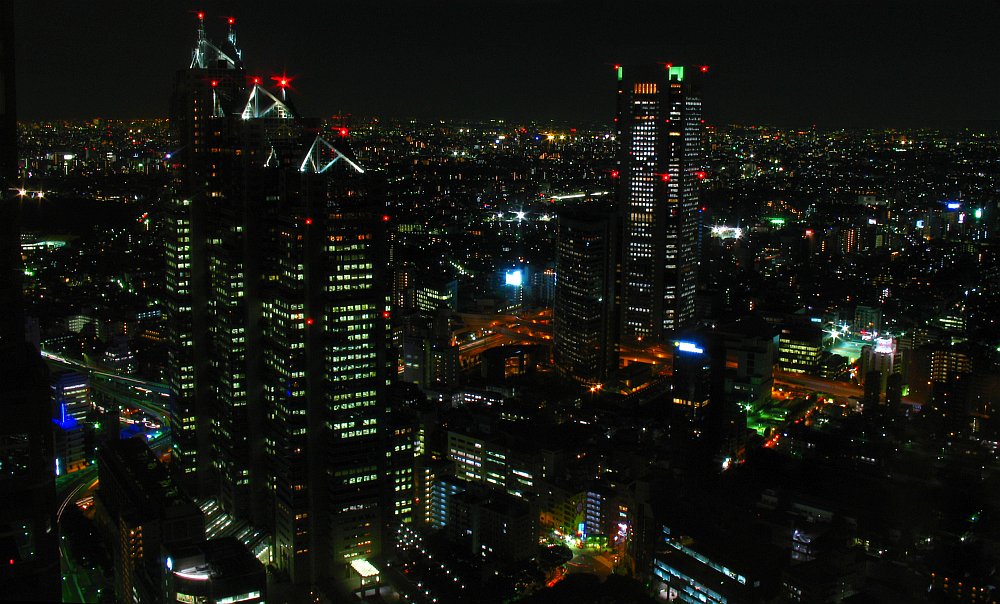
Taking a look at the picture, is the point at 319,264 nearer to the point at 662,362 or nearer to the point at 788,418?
the point at 788,418

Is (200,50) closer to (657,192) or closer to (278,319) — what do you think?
(278,319)

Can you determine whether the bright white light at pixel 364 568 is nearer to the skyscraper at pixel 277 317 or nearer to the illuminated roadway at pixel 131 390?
the skyscraper at pixel 277 317

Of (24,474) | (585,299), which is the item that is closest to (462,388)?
(585,299)

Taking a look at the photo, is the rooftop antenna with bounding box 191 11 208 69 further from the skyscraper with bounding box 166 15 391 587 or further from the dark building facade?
the dark building facade

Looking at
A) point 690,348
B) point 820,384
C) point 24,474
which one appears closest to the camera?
point 24,474

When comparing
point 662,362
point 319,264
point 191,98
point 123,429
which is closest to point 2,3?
point 319,264

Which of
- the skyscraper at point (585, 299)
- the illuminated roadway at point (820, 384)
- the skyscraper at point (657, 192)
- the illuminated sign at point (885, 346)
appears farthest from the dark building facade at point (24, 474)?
the skyscraper at point (657, 192)

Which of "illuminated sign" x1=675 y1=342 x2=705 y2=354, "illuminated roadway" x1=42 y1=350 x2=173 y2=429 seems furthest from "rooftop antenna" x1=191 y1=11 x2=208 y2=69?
"illuminated sign" x1=675 y1=342 x2=705 y2=354
